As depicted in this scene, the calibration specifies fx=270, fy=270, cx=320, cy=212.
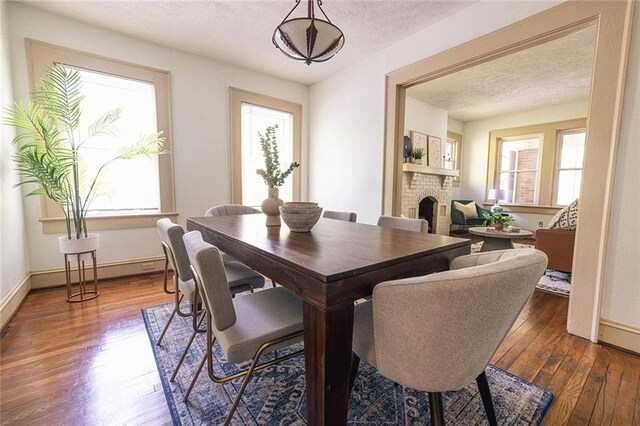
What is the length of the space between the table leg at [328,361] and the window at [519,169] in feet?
22.9

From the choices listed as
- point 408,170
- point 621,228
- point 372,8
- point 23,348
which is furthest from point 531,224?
point 23,348

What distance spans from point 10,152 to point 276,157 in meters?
2.58

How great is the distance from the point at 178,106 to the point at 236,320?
311cm

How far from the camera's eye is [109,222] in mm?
3010

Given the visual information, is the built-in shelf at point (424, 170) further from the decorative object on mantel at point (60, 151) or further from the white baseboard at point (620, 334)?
the decorative object on mantel at point (60, 151)

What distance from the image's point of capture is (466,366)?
0.87 meters

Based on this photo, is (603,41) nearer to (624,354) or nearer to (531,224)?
(624,354)

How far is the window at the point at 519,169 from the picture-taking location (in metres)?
6.08

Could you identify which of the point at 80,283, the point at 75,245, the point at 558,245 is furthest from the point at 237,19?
Result: the point at 558,245

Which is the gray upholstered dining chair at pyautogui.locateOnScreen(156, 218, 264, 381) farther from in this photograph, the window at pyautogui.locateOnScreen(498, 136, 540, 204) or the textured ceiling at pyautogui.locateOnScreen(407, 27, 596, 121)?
the window at pyautogui.locateOnScreen(498, 136, 540, 204)

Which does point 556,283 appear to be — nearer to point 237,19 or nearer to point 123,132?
point 237,19

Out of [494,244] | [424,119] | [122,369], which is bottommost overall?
[122,369]

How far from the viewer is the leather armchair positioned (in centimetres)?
296

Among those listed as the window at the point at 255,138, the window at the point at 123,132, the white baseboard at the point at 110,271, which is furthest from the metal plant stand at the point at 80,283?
the window at the point at 255,138
